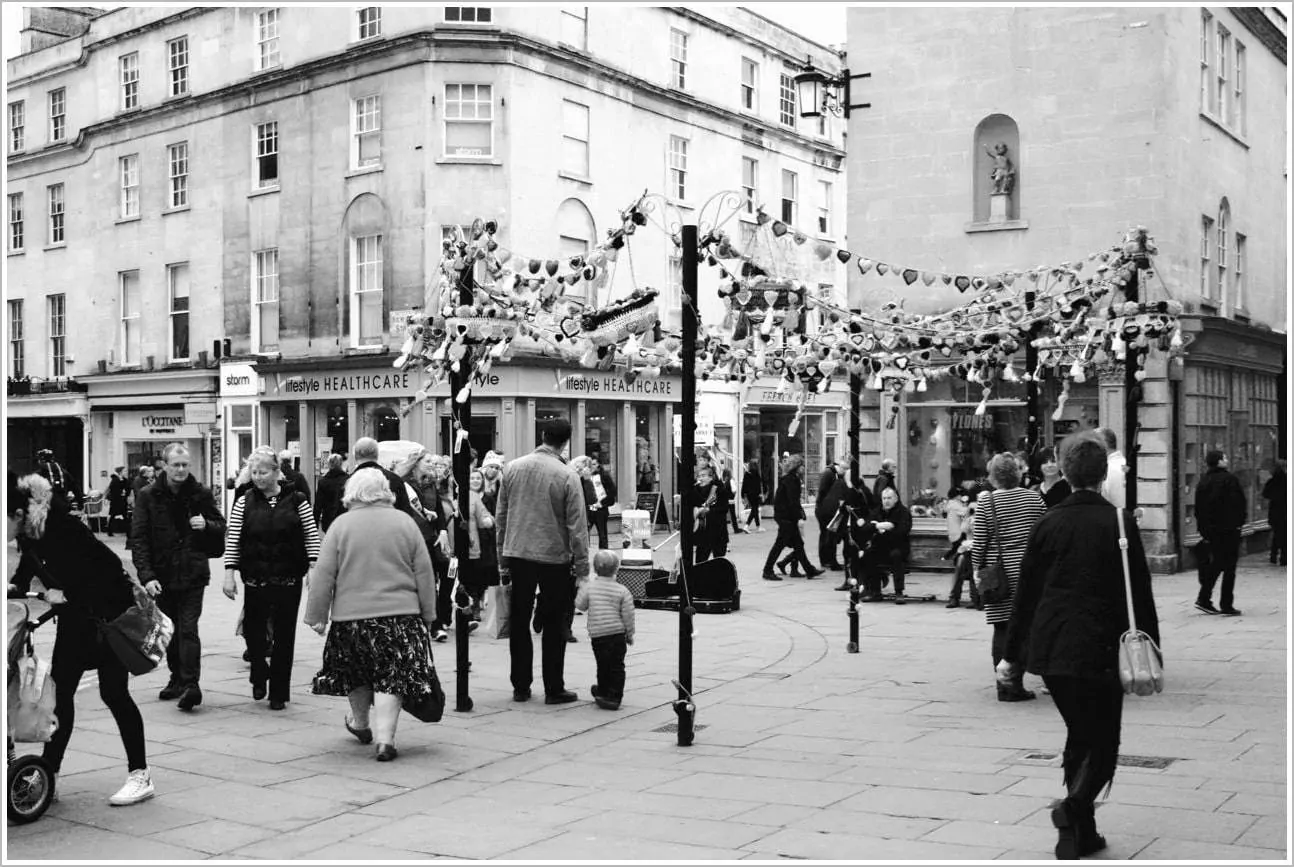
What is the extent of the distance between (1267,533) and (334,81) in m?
21.0

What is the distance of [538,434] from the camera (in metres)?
29.6

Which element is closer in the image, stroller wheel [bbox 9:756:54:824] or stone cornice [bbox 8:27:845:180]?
stroller wheel [bbox 9:756:54:824]

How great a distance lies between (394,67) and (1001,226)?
1408 centimetres

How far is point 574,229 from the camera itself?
99.9 feet

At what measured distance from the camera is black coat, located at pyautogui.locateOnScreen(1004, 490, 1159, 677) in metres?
5.97

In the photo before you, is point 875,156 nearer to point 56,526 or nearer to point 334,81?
point 334,81

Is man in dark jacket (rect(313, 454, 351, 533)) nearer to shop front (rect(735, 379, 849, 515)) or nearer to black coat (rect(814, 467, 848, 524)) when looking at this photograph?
black coat (rect(814, 467, 848, 524))

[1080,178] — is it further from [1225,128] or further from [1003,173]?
[1225,128]

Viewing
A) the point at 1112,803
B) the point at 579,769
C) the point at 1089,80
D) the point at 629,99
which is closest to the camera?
the point at 1112,803

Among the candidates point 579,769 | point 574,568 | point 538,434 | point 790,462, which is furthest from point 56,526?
point 538,434

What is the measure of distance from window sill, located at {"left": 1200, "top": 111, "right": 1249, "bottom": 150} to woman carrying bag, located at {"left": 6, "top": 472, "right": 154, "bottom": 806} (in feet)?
62.5

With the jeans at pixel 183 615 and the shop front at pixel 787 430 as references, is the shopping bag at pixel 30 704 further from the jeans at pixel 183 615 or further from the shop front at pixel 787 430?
the shop front at pixel 787 430

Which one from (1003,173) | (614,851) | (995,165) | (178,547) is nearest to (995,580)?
(614,851)

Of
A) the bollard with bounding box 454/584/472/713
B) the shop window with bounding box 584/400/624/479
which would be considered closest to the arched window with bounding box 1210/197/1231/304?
the shop window with bounding box 584/400/624/479
